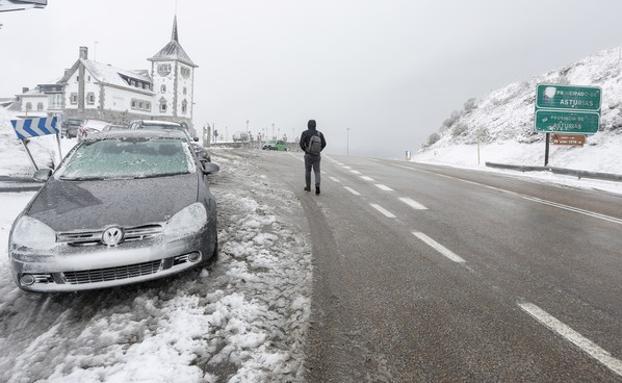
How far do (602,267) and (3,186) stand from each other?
32.4 ft

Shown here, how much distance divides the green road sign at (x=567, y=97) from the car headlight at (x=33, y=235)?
20.6 m

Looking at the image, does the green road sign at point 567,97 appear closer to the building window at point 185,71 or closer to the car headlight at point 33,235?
the car headlight at point 33,235

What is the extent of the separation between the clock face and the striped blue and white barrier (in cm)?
6394

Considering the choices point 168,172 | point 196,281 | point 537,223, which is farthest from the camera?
point 537,223

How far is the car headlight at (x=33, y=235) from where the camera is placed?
3.40 meters

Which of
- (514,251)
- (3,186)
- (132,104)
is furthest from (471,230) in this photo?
(132,104)

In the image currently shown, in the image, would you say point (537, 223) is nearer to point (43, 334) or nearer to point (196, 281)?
point (196, 281)

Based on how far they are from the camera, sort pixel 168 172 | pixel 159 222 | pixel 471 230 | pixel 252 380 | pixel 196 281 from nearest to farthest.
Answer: pixel 252 380
pixel 159 222
pixel 196 281
pixel 168 172
pixel 471 230

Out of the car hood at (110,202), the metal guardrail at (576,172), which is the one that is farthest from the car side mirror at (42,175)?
A: the metal guardrail at (576,172)

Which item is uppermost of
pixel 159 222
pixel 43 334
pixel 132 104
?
pixel 132 104

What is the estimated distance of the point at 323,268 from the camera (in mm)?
4465

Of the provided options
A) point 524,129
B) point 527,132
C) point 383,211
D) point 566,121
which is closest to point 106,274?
point 383,211

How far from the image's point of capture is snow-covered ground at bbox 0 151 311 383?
257 centimetres

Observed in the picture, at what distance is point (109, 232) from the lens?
137 inches
